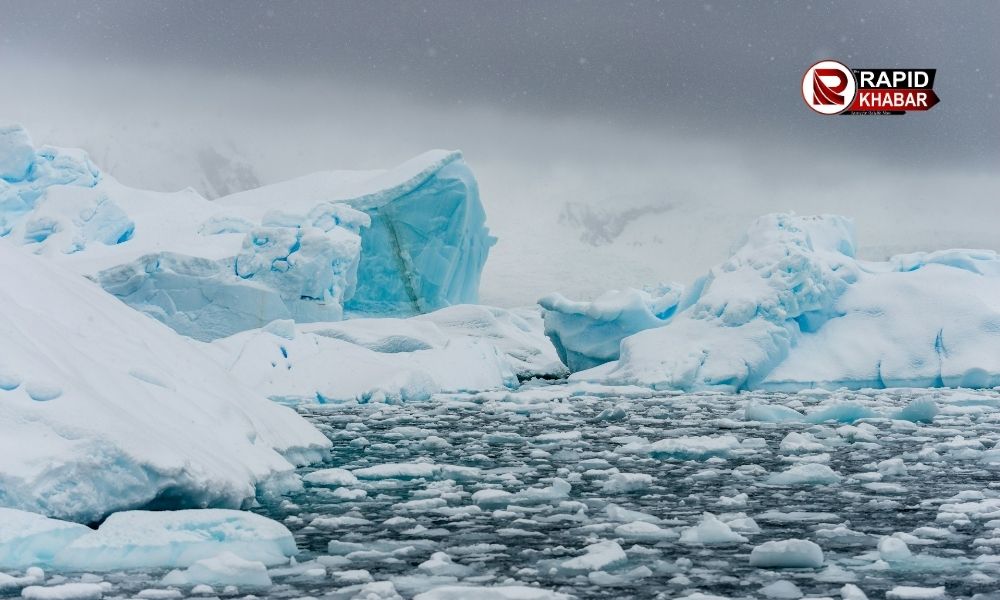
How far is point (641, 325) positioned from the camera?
21031 millimetres

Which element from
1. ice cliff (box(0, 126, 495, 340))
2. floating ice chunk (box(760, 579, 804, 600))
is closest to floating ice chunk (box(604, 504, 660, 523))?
floating ice chunk (box(760, 579, 804, 600))

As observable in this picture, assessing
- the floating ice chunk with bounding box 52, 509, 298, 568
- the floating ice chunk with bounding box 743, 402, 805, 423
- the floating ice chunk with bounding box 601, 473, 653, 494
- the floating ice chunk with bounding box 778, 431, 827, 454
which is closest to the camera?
the floating ice chunk with bounding box 52, 509, 298, 568

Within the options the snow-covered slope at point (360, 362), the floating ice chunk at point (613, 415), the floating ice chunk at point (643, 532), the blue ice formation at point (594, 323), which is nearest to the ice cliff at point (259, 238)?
the snow-covered slope at point (360, 362)

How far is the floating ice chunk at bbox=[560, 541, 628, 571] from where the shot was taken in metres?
4.24

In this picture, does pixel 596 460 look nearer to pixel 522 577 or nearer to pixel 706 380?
pixel 522 577

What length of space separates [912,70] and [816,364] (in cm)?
577

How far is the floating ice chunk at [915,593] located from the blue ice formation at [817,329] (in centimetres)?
1397

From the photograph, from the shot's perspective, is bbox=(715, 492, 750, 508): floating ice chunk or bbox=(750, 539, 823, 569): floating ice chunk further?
bbox=(715, 492, 750, 508): floating ice chunk

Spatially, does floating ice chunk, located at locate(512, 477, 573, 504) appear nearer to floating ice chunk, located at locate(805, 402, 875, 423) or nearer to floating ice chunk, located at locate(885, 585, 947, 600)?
floating ice chunk, located at locate(885, 585, 947, 600)

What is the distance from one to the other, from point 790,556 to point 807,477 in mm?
2743

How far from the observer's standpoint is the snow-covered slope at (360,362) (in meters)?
15.4

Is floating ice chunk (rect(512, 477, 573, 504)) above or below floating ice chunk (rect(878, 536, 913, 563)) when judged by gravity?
below

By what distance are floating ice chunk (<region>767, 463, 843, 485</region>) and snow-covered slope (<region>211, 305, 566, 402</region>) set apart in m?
9.26

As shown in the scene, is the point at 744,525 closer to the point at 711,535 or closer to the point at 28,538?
the point at 711,535
